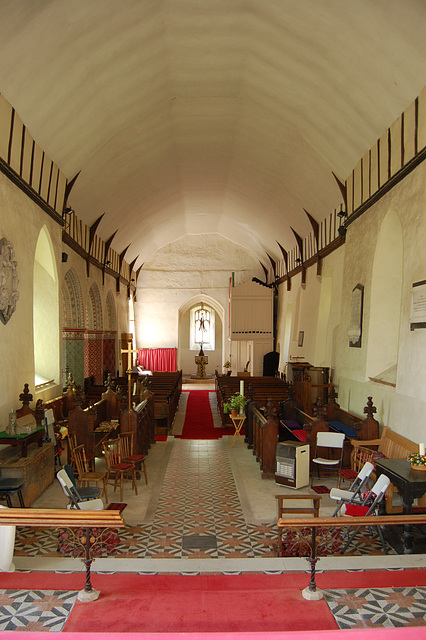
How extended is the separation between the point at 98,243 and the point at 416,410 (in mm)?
10912

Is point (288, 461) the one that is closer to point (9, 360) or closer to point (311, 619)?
point (311, 619)

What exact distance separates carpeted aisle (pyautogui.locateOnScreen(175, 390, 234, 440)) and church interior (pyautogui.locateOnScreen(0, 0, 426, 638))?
0.44ft

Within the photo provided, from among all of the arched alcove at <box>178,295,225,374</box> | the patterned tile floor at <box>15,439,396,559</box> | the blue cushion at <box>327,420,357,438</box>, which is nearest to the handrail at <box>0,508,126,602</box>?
the patterned tile floor at <box>15,439,396,559</box>

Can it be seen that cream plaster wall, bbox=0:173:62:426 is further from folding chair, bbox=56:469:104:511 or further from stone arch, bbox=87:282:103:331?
stone arch, bbox=87:282:103:331

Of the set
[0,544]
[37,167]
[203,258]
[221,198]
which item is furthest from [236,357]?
[0,544]

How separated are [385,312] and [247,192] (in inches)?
Answer: 311

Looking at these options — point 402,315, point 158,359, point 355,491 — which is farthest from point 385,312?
point 158,359

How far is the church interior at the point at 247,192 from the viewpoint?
537 centimetres

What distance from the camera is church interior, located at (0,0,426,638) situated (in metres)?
5.37

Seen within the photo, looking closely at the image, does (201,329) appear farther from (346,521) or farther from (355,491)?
(346,521)

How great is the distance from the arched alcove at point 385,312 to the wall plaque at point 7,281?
6.02 metres

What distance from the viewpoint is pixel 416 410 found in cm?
652

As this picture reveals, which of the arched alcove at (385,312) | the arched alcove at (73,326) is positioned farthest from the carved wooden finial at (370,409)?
the arched alcove at (73,326)

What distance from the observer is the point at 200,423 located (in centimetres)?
1366
